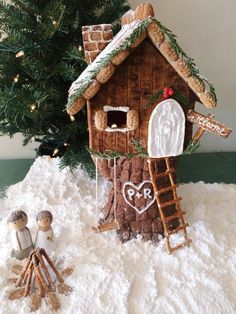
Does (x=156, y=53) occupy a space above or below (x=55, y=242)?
above

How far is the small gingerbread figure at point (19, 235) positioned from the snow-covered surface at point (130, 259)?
7 centimetres

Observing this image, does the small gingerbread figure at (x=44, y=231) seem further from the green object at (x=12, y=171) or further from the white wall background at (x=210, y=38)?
the white wall background at (x=210, y=38)

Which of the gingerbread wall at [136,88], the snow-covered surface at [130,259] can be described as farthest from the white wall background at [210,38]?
the gingerbread wall at [136,88]

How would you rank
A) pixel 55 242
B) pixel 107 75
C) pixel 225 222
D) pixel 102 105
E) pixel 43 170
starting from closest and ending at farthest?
pixel 107 75 → pixel 102 105 → pixel 55 242 → pixel 225 222 → pixel 43 170

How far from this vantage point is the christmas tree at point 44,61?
4.62 feet

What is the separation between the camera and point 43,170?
1.82m

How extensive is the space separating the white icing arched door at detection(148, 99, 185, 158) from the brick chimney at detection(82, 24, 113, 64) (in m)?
0.29

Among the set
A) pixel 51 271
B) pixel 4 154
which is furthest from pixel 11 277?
pixel 4 154

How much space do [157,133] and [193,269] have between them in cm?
48

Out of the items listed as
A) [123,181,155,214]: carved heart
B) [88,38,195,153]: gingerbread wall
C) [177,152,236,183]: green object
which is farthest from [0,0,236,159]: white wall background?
[123,181,155,214]: carved heart

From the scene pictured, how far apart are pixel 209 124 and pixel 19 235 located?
2.40 feet

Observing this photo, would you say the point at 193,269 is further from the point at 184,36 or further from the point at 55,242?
the point at 184,36

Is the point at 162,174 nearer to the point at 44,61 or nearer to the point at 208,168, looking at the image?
the point at 44,61

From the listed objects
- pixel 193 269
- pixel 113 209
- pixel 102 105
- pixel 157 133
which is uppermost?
pixel 102 105
